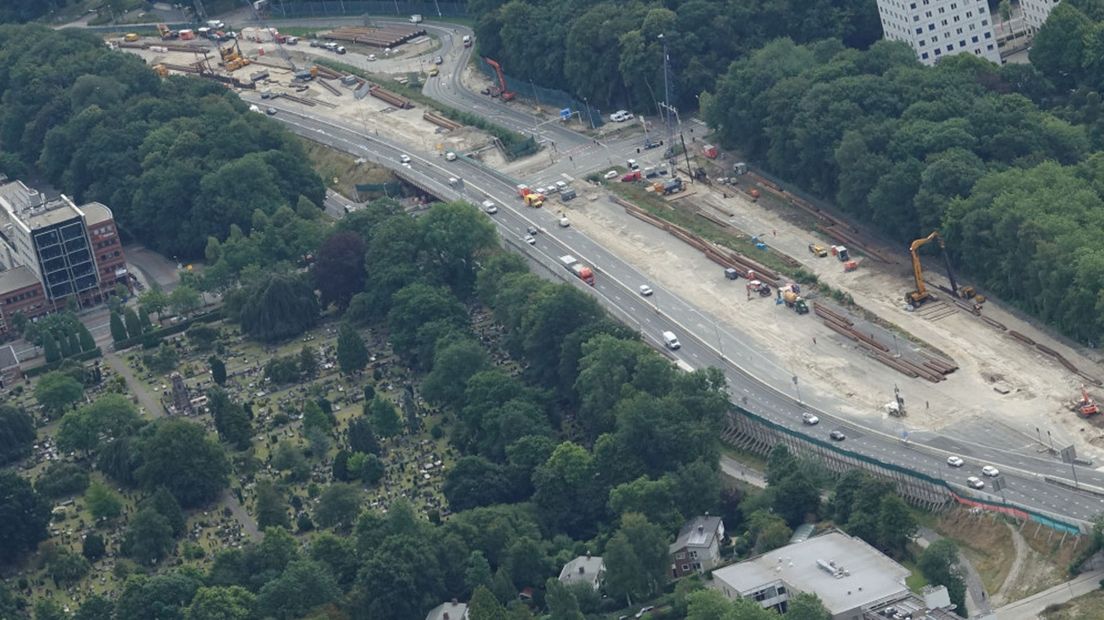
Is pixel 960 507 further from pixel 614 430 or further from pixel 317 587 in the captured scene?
pixel 317 587

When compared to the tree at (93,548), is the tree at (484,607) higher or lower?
higher

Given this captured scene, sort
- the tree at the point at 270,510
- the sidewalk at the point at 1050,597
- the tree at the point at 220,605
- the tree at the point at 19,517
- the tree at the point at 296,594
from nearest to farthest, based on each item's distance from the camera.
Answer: the sidewalk at the point at 1050,597 → the tree at the point at 220,605 → the tree at the point at 296,594 → the tree at the point at 19,517 → the tree at the point at 270,510

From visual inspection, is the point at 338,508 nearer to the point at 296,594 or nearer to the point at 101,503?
the point at 296,594

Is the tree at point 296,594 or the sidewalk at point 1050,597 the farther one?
the tree at point 296,594

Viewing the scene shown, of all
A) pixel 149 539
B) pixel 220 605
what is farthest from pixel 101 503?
pixel 220 605

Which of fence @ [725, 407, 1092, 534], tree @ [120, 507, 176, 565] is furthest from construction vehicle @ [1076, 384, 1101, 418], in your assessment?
tree @ [120, 507, 176, 565]

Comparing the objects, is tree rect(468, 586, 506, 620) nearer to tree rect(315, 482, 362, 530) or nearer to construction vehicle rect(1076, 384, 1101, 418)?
tree rect(315, 482, 362, 530)

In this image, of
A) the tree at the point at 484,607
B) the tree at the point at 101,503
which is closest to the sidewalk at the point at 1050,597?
the tree at the point at 484,607

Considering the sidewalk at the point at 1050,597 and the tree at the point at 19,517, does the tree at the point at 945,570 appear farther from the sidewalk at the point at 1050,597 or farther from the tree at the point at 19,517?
the tree at the point at 19,517
